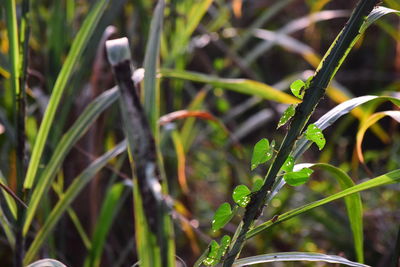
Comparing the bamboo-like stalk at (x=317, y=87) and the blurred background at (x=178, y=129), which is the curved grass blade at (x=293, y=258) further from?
the blurred background at (x=178, y=129)

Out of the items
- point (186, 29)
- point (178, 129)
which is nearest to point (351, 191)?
point (186, 29)

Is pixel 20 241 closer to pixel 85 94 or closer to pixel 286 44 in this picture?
pixel 85 94

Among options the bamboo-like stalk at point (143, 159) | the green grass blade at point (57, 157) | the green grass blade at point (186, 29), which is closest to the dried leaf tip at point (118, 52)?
the bamboo-like stalk at point (143, 159)

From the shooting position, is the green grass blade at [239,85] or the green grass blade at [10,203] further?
the green grass blade at [239,85]

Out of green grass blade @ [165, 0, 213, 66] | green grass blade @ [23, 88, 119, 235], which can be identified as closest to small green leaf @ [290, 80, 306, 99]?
green grass blade @ [23, 88, 119, 235]

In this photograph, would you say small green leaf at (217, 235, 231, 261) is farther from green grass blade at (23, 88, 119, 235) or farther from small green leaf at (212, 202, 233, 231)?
green grass blade at (23, 88, 119, 235)

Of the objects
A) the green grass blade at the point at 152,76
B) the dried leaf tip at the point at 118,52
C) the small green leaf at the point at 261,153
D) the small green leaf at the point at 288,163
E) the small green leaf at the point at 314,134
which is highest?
the dried leaf tip at the point at 118,52
